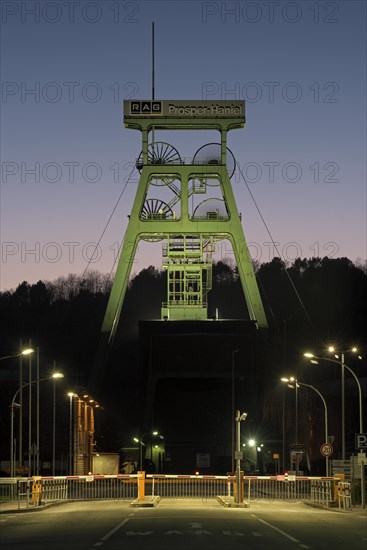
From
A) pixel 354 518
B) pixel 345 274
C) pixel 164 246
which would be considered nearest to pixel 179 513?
pixel 354 518

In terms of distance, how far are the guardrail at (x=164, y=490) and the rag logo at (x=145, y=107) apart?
114 ft

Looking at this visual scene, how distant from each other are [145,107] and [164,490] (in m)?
43.1

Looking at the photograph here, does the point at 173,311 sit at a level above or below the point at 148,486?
above

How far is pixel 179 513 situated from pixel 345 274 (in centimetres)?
15304

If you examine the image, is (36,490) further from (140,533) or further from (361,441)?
(140,533)

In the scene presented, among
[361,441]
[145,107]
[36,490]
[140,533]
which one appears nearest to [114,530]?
[140,533]

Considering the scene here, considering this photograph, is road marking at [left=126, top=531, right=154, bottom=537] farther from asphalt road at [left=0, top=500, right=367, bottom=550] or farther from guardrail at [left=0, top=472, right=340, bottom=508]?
guardrail at [left=0, top=472, right=340, bottom=508]

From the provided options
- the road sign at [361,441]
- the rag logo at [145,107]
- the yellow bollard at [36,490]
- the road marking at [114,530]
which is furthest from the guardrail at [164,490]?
the rag logo at [145,107]

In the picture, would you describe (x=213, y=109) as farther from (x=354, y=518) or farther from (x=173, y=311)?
(x=354, y=518)

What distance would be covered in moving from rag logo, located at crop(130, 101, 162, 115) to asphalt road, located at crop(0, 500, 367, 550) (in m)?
64.0

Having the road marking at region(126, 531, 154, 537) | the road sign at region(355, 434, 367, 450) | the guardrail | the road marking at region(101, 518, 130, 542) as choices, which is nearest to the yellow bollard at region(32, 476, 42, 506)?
the guardrail

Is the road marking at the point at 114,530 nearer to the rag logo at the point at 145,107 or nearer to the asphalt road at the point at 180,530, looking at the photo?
the asphalt road at the point at 180,530

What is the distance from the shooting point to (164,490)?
7294 centimetres

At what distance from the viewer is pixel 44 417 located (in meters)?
97.3
